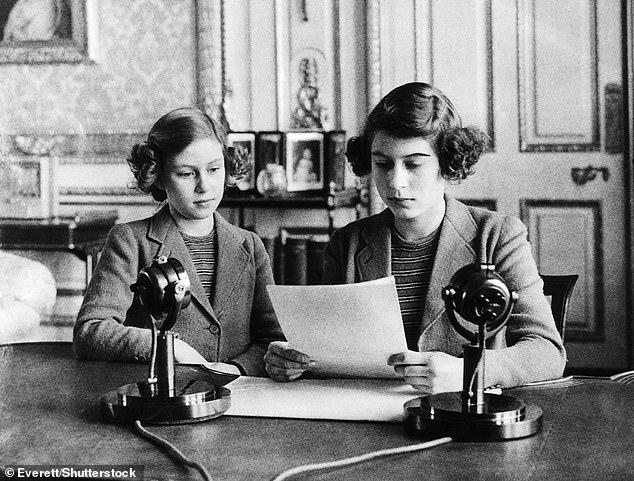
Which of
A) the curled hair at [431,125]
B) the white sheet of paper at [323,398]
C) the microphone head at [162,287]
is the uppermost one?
the curled hair at [431,125]

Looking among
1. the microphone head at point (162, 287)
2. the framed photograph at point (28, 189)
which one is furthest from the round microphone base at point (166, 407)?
the framed photograph at point (28, 189)

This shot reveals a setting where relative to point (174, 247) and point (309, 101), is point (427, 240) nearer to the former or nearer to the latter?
point (174, 247)

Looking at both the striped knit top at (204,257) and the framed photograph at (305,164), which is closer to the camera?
the striped knit top at (204,257)

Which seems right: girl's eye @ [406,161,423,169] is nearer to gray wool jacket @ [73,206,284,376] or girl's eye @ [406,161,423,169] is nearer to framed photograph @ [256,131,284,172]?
gray wool jacket @ [73,206,284,376]

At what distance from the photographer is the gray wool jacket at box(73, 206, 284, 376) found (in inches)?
87.0

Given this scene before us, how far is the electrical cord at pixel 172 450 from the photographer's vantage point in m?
1.34

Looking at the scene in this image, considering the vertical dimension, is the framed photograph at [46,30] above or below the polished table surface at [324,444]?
above

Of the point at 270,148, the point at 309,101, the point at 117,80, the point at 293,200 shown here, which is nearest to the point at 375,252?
the point at 293,200

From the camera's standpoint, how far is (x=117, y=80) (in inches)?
219

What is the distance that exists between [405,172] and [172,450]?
895 millimetres

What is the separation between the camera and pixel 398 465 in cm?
138

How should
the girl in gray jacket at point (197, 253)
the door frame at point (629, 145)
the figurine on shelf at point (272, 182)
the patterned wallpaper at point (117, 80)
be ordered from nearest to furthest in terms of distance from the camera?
the girl in gray jacket at point (197, 253) < the door frame at point (629, 145) < the figurine on shelf at point (272, 182) < the patterned wallpaper at point (117, 80)

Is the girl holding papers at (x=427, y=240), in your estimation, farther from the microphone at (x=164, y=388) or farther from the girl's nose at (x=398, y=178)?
the microphone at (x=164, y=388)

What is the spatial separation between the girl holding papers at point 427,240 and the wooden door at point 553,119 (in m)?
2.68
